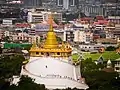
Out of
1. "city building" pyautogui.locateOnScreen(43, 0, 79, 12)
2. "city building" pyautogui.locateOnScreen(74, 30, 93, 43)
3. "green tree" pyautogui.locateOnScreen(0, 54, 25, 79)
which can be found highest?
"green tree" pyautogui.locateOnScreen(0, 54, 25, 79)

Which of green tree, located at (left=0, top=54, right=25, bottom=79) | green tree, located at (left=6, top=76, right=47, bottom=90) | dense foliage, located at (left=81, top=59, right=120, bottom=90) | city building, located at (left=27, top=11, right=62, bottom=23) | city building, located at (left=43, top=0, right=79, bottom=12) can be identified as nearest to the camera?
green tree, located at (left=6, top=76, right=47, bottom=90)

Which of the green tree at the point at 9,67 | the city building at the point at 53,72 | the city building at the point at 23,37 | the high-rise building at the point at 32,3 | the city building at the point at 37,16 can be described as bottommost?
the high-rise building at the point at 32,3

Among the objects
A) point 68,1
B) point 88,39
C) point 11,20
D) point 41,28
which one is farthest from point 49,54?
point 68,1

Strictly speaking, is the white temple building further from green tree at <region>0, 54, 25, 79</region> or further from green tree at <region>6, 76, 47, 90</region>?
green tree at <region>0, 54, 25, 79</region>

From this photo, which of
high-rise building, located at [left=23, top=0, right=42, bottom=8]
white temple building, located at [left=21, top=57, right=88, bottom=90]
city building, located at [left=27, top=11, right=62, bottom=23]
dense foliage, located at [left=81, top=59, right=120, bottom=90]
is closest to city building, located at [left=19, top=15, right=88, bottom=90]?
white temple building, located at [left=21, top=57, right=88, bottom=90]

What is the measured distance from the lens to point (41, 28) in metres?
73.1

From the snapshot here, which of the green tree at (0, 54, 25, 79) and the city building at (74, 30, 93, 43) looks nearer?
the green tree at (0, 54, 25, 79)

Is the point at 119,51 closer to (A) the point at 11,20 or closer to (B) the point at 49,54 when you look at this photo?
(B) the point at 49,54

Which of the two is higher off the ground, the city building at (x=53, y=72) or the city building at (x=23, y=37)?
the city building at (x=53, y=72)

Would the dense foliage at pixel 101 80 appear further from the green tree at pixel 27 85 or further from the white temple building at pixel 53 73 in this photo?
the green tree at pixel 27 85

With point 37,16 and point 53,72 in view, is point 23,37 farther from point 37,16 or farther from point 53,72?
point 53,72

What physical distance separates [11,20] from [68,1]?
35.7m

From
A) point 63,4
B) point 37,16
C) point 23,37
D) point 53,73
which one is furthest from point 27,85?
point 63,4

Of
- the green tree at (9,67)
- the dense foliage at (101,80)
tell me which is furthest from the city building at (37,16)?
the dense foliage at (101,80)
